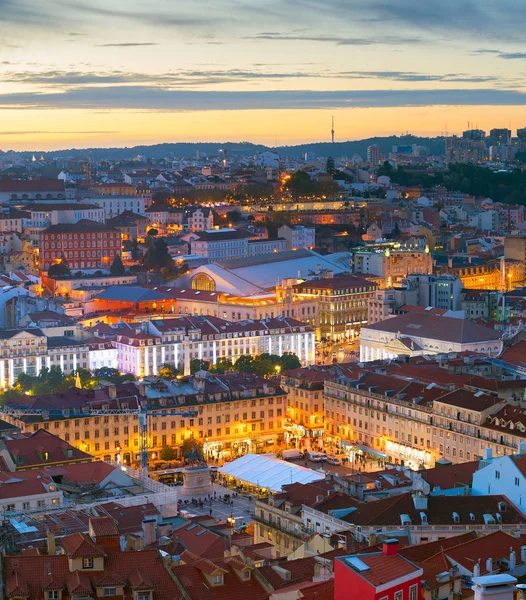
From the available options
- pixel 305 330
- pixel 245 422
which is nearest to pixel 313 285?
pixel 305 330

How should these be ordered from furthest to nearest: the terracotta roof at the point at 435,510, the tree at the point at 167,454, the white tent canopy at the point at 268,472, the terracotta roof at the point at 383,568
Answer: the tree at the point at 167,454
the white tent canopy at the point at 268,472
the terracotta roof at the point at 435,510
the terracotta roof at the point at 383,568

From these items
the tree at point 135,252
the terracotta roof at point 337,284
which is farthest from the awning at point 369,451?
the tree at point 135,252

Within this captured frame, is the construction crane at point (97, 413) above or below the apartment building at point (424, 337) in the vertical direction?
above

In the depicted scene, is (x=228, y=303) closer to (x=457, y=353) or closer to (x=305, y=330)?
(x=305, y=330)

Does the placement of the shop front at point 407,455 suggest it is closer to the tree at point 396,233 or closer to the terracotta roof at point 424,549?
the terracotta roof at point 424,549

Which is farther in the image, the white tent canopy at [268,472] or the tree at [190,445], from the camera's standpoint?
the tree at [190,445]

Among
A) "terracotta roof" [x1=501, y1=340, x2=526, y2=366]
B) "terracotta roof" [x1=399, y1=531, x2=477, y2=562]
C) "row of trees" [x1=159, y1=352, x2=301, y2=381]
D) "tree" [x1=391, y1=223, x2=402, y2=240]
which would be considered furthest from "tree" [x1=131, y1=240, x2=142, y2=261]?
"terracotta roof" [x1=399, y1=531, x2=477, y2=562]
